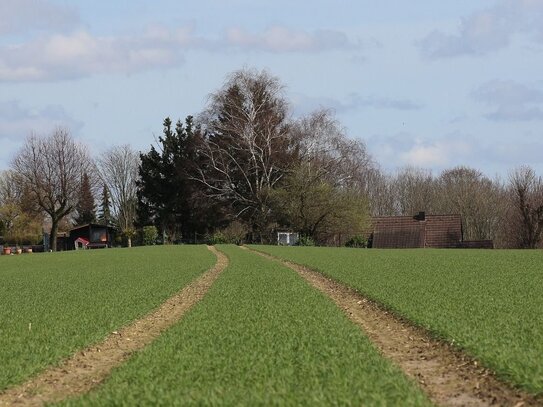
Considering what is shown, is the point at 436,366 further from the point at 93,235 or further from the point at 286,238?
the point at 93,235

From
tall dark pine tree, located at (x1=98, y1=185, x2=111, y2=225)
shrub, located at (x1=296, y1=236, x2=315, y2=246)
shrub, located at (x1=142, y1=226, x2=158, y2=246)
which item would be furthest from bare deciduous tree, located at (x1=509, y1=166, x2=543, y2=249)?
tall dark pine tree, located at (x1=98, y1=185, x2=111, y2=225)

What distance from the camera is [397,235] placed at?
271 feet

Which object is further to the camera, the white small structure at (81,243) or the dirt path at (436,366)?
the white small structure at (81,243)

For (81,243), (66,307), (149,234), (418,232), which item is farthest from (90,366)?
(81,243)

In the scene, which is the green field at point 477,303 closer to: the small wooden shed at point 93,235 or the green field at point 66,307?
the green field at point 66,307

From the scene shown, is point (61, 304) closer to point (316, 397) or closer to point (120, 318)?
point (120, 318)

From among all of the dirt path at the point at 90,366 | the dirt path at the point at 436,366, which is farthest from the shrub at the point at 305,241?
the dirt path at the point at 436,366

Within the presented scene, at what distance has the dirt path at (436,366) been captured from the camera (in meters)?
7.81

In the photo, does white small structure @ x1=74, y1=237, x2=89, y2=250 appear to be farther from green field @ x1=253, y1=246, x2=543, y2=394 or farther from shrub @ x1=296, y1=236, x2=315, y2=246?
green field @ x1=253, y1=246, x2=543, y2=394

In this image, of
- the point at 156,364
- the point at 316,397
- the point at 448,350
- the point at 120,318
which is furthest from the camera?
the point at 120,318

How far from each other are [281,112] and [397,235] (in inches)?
894

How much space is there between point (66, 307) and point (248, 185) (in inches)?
2323

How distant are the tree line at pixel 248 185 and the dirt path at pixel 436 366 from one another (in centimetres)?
5679

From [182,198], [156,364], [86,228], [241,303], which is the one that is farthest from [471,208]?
[156,364]
